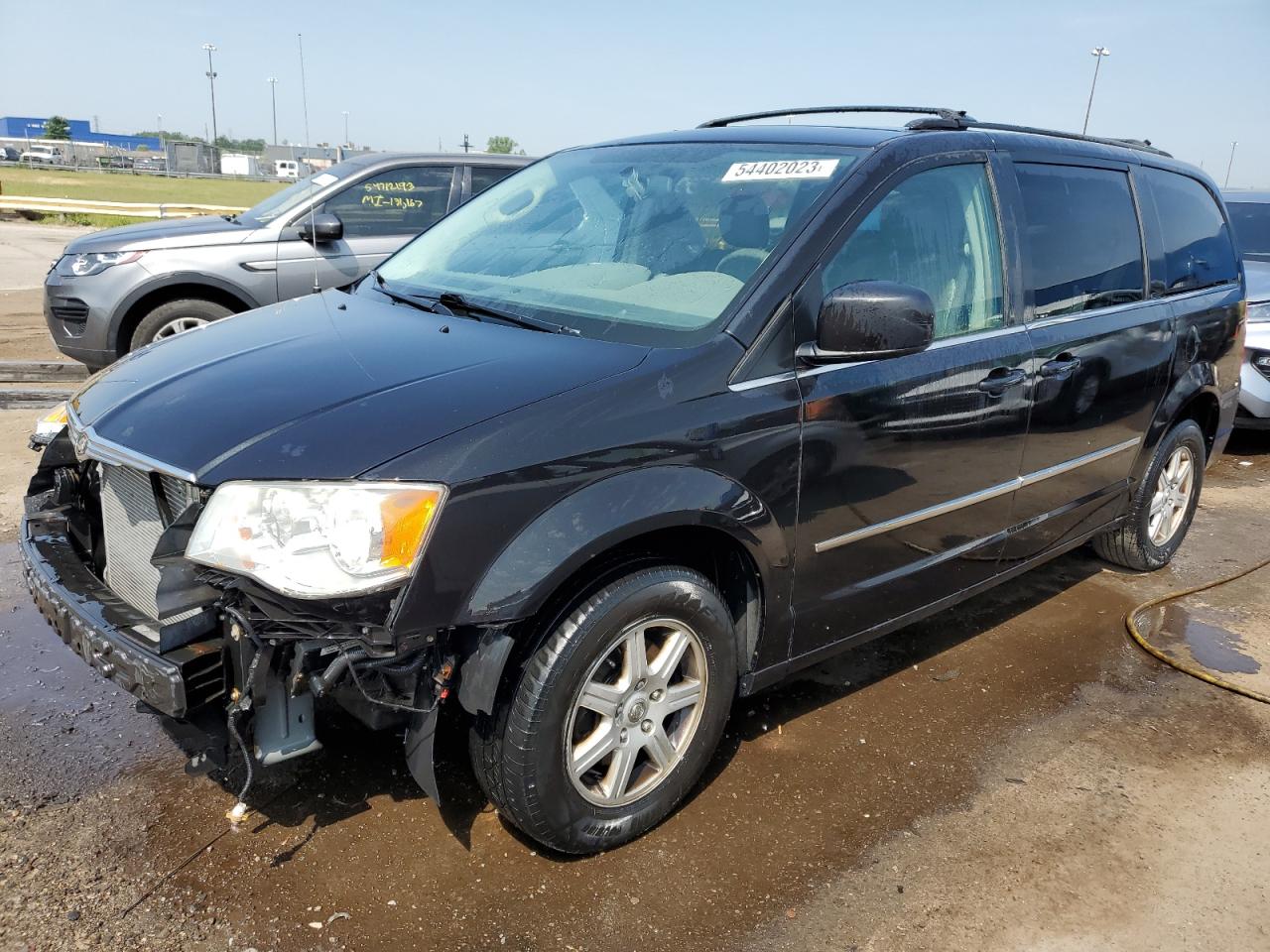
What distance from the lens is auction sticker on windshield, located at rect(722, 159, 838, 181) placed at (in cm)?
305

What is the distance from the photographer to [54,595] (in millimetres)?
2533

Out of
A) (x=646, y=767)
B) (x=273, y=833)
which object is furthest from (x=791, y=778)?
(x=273, y=833)

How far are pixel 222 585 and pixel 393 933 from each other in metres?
0.93

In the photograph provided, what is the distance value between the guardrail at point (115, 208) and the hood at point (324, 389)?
1621cm

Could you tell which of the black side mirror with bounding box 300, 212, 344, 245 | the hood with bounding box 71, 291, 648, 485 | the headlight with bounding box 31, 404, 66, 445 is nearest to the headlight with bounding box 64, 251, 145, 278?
the black side mirror with bounding box 300, 212, 344, 245

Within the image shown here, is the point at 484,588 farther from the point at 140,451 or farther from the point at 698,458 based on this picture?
the point at 140,451

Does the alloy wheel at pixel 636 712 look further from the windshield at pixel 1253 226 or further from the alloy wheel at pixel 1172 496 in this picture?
the windshield at pixel 1253 226

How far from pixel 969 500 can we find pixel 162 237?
5.78 m

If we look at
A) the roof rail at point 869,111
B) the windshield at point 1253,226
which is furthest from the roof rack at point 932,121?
the windshield at point 1253,226

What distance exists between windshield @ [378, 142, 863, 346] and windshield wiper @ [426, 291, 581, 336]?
37 millimetres

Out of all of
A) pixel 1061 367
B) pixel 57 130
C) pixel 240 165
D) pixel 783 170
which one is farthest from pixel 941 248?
pixel 57 130

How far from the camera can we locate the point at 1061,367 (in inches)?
140

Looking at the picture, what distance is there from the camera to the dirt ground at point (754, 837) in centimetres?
240

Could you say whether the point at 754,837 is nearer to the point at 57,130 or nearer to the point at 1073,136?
the point at 1073,136
